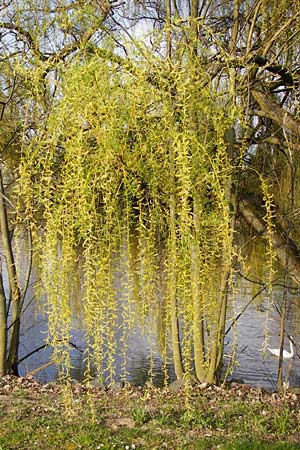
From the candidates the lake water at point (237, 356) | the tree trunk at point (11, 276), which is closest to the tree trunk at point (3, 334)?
the tree trunk at point (11, 276)

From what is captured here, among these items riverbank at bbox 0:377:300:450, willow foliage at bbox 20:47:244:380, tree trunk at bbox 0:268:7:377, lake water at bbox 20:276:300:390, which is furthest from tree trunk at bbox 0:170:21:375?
willow foliage at bbox 20:47:244:380

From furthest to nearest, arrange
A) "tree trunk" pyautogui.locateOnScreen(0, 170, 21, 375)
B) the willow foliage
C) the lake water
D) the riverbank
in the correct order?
the lake water, "tree trunk" pyautogui.locateOnScreen(0, 170, 21, 375), the riverbank, the willow foliage

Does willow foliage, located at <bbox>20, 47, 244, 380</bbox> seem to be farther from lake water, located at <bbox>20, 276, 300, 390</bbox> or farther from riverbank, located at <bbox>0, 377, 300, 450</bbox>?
lake water, located at <bbox>20, 276, 300, 390</bbox>

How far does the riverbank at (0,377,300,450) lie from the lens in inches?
89.9

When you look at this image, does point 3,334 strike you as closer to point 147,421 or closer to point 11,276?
point 11,276

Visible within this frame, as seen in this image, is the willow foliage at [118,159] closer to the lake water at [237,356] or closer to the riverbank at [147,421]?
the riverbank at [147,421]

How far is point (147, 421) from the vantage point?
8.29 feet

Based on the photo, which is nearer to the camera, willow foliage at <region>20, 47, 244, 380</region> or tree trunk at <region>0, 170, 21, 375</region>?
willow foliage at <region>20, 47, 244, 380</region>

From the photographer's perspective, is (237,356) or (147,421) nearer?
(147,421)

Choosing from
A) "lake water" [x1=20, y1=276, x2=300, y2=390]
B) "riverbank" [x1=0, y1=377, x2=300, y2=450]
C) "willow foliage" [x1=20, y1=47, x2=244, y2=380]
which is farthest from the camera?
"lake water" [x1=20, y1=276, x2=300, y2=390]

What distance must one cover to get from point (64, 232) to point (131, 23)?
2.28 m

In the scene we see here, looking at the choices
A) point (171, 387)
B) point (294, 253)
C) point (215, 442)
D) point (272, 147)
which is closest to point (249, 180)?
point (272, 147)

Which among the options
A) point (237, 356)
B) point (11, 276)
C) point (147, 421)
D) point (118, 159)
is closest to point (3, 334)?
point (11, 276)

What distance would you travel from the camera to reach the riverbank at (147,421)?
2283 mm
